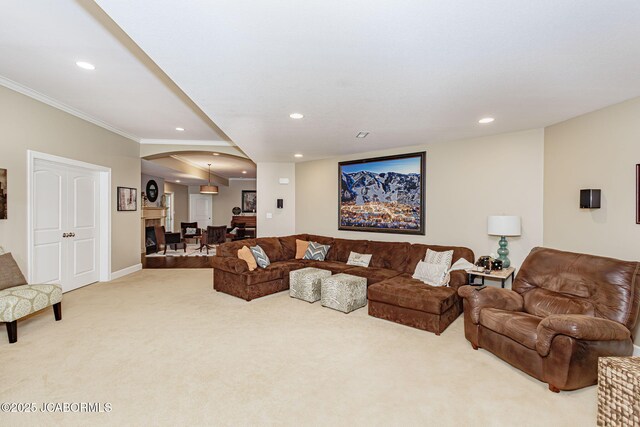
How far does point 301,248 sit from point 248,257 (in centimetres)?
135

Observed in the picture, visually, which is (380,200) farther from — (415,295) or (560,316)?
(560,316)

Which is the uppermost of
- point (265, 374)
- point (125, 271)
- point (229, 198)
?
point (229, 198)

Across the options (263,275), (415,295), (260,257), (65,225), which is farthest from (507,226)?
(65,225)

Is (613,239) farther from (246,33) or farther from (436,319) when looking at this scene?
(246,33)

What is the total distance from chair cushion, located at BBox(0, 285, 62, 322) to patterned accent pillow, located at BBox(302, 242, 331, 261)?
360cm

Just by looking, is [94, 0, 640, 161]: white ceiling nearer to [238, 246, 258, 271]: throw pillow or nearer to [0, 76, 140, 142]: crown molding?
[0, 76, 140, 142]: crown molding

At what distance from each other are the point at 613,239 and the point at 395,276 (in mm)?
2410

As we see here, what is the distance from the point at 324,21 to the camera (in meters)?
1.76

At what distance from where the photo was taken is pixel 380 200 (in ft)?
17.9

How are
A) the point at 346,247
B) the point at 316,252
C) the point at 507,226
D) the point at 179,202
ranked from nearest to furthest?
the point at 507,226, the point at 346,247, the point at 316,252, the point at 179,202

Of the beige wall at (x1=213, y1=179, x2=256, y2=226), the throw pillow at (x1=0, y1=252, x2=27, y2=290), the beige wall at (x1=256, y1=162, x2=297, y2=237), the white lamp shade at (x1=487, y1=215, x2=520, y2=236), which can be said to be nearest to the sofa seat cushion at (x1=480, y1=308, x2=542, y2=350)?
the white lamp shade at (x1=487, y1=215, x2=520, y2=236)

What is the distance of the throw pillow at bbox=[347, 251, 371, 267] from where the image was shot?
198 inches

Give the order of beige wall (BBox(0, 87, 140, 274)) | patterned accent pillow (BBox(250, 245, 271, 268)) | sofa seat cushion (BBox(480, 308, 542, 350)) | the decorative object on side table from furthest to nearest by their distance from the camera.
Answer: patterned accent pillow (BBox(250, 245, 271, 268)), beige wall (BBox(0, 87, 140, 274)), the decorative object on side table, sofa seat cushion (BBox(480, 308, 542, 350))

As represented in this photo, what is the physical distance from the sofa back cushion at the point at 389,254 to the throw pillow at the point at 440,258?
1.42 feet
